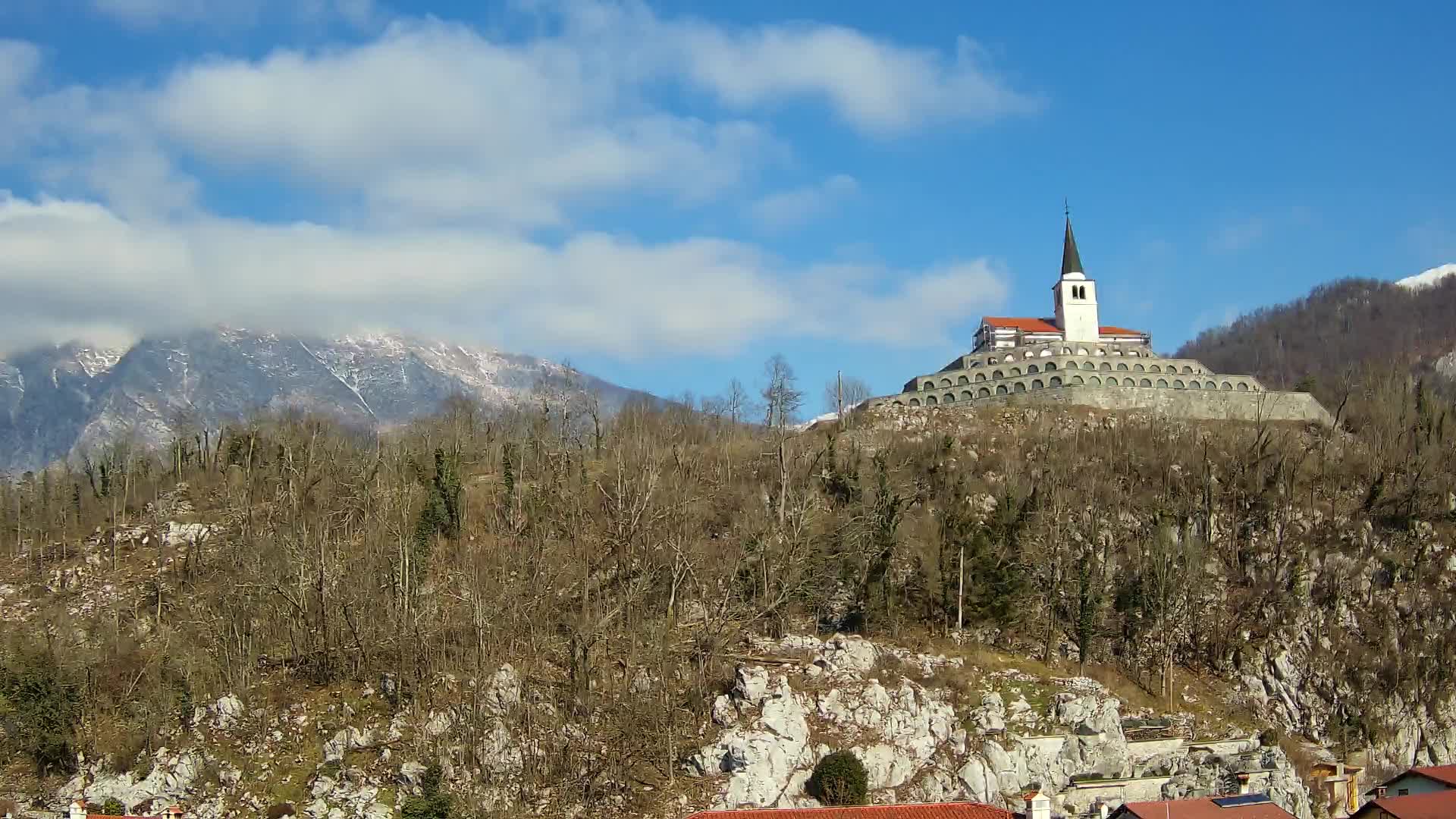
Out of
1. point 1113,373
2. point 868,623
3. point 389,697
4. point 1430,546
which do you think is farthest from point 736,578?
point 1113,373

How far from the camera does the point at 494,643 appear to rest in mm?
46031

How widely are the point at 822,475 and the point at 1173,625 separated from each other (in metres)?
17.2

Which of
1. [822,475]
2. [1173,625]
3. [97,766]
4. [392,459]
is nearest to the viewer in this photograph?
[97,766]

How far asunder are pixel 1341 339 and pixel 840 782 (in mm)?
161925

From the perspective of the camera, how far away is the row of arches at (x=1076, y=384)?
251ft

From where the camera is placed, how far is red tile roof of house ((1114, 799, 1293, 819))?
3136 centimetres

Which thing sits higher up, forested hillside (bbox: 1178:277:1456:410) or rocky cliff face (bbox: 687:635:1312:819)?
forested hillside (bbox: 1178:277:1456:410)

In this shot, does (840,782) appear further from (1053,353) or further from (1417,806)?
(1053,353)

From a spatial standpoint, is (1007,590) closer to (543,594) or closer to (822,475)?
(822,475)

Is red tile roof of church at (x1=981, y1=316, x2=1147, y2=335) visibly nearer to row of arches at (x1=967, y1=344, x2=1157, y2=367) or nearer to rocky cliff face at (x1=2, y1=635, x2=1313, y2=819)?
row of arches at (x1=967, y1=344, x2=1157, y2=367)

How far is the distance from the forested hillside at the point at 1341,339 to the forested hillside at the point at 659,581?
89.9 metres

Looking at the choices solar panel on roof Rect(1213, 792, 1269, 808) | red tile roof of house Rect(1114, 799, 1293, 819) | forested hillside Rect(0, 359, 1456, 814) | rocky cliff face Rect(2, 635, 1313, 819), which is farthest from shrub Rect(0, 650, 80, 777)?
solar panel on roof Rect(1213, 792, 1269, 808)

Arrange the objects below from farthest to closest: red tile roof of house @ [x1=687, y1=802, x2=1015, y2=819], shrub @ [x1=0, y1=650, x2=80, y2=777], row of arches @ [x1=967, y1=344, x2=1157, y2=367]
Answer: row of arches @ [x1=967, y1=344, x2=1157, y2=367] < shrub @ [x1=0, y1=650, x2=80, y2=777] < red tile roof of house @ [x1=687, y1=802, x2=1015, y2=819]

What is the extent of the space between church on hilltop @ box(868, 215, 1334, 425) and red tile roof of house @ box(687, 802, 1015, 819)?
4070 cm
